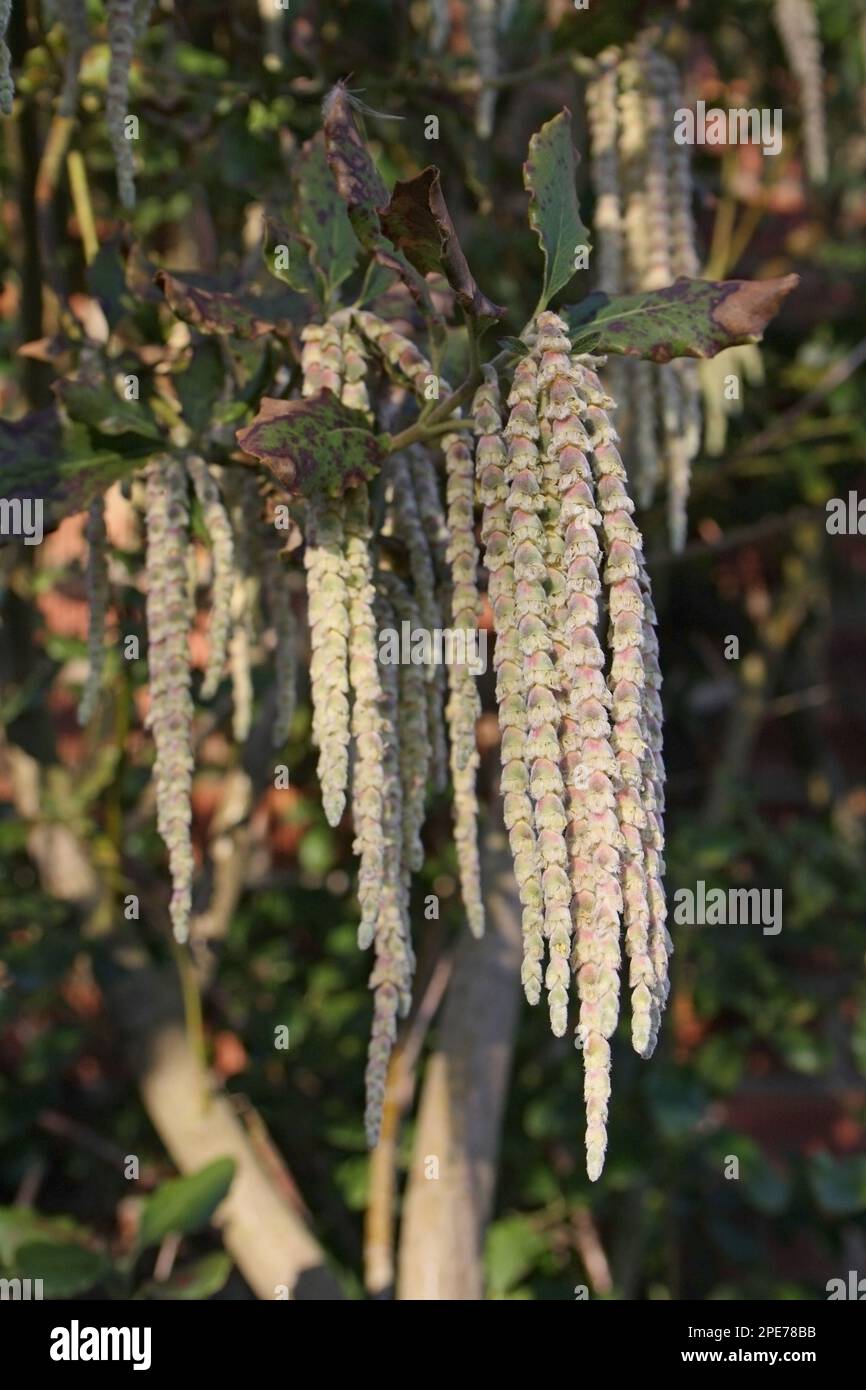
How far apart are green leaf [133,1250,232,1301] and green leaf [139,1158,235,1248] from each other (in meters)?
0.05

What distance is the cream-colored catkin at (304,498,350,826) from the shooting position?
2.33ft

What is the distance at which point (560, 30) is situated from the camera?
45.0 inches

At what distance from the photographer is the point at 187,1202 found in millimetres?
1285

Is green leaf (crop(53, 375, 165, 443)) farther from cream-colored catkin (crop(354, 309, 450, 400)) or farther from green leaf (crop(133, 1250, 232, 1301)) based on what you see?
green leaf (crop(133, 1250, 232, 1301))

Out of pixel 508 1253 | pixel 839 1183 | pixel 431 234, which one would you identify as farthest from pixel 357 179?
pixel 839 1183

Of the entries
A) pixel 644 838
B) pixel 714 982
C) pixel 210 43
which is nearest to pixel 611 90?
pixel 210 43

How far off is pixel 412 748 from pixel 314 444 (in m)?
0.20

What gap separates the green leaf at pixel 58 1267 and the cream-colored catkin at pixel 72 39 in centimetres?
99

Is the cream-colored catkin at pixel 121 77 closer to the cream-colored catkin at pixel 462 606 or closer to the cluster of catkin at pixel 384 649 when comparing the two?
the cluster of catkin at pixel 384 649

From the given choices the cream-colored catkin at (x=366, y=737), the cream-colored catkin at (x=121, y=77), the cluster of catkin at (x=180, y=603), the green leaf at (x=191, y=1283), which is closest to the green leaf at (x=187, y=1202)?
the green leaf at (x=191, y=1283)

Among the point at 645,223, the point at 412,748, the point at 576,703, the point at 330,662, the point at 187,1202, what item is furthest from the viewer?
the point at 187,1202

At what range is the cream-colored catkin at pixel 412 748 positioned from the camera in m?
0.81

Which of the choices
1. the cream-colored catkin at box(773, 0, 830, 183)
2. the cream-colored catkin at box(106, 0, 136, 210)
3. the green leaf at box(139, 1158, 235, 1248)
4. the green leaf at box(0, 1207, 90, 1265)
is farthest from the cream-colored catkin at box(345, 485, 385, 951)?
the cream-colored catkin at box(773, 0, 830, 183)

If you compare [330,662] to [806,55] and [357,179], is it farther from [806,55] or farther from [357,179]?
[806,55]
